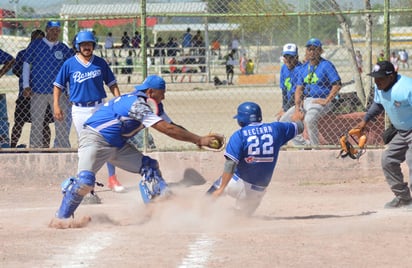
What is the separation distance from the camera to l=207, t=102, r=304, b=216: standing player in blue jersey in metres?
8.73

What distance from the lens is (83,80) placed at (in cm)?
1035

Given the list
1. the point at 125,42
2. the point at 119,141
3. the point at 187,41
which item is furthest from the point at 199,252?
the point at 187,41

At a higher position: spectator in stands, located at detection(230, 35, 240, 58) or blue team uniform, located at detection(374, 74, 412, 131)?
spectator in stands, located at detection(230, 35, 240, 58)

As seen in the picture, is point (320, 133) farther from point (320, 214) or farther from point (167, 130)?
point (167, 130)

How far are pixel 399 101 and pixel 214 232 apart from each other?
8.13 feet

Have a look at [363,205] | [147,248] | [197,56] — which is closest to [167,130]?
[147,248]

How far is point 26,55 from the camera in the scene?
38.8ft

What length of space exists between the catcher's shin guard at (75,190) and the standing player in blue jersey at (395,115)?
299cm

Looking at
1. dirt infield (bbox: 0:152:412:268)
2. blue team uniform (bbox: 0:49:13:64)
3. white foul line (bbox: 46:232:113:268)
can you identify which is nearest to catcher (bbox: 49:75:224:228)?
dirt infield (bbox: 0:152:412:268)

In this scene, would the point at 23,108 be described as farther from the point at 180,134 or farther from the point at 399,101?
the point at 399,101

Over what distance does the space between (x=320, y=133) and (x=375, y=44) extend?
2321cm

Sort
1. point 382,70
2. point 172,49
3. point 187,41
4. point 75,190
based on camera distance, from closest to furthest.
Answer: point 75,190
point 382,70
point 172,49
point 187,41

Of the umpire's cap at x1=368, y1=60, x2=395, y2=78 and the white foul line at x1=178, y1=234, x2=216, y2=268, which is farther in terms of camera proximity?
the umpire's cap at x1=368, y1=60, x2=395, y2=78

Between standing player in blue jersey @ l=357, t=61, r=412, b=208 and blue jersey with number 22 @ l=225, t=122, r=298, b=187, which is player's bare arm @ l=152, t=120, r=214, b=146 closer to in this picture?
blue jersey with number 22 @ l=225, t=122, r=298, b=187
